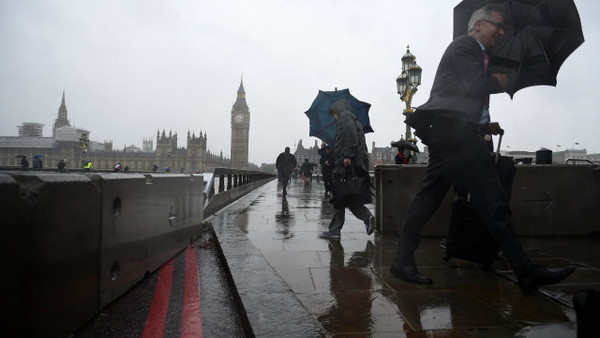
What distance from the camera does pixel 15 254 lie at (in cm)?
147

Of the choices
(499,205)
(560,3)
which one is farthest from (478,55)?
(499,205)

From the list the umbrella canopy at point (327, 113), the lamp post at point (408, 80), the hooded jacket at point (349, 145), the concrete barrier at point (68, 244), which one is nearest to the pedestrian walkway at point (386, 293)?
the concrete barrier at point (68, 244)

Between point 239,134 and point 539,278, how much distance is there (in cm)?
12035

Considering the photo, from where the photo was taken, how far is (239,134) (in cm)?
11981

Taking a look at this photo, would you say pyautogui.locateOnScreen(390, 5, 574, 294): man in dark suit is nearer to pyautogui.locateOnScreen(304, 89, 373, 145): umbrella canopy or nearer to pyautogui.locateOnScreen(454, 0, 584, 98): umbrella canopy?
pyautogui.locateOnScreen(454, 0, 584, 98): umbrella canopy

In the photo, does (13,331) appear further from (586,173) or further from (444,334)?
(586,173)

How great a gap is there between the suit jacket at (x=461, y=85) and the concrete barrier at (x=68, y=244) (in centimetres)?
230

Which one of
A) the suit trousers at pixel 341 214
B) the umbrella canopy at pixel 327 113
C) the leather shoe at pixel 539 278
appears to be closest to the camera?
the leather shoe at pixel 539 278

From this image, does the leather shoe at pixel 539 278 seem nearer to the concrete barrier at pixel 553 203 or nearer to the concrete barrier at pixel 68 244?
the concrete barrier at pixel 553 203

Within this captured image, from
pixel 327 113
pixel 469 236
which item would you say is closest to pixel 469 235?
pixel 469 236

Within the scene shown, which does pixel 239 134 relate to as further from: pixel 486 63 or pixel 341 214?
pixel 486 63

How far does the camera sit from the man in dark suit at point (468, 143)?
232cm

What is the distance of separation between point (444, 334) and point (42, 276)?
1981mm

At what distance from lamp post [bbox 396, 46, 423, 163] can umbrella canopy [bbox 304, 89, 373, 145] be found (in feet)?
24.3
